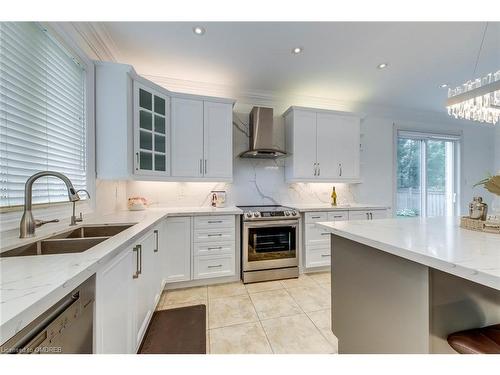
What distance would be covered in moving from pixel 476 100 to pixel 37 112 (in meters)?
3.57

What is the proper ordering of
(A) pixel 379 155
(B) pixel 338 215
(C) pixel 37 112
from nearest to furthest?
1. (C) pixel 37 112
2. (B) pixel 338 215
3. (A) pixel 379 155

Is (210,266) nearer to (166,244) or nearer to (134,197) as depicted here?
(166,244)

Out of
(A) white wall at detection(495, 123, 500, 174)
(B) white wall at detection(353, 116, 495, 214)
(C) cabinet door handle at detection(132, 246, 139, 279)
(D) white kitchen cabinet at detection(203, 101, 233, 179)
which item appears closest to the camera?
(C) cabinet door handle at detection(132, 246, 139, 279)

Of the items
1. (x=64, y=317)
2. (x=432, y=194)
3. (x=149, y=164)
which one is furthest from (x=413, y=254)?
(x=432, y=194)

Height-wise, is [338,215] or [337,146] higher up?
[337,146]

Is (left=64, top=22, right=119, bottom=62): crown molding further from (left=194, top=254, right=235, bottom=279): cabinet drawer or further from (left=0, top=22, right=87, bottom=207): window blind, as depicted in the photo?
(left=194, top=254, right=235, bottom=279): cabinet drawer

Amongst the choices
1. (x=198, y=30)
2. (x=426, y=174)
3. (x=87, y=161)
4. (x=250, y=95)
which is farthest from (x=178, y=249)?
(x=426, y=174)

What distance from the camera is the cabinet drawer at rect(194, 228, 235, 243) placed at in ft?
8.34

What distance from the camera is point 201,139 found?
9.20ft

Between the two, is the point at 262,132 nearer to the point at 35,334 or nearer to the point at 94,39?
the point at 94,39

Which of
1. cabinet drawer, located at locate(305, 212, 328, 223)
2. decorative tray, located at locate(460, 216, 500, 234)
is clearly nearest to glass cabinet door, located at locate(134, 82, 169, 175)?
cabinet drawer, located at locate(305, 212, 328, 223)

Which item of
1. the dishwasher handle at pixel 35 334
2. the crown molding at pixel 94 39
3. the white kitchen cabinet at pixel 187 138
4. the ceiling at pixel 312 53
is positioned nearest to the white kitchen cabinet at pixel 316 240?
the white kitchen cabinet at pixel 187 138

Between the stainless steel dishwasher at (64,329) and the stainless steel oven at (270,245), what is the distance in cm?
192
